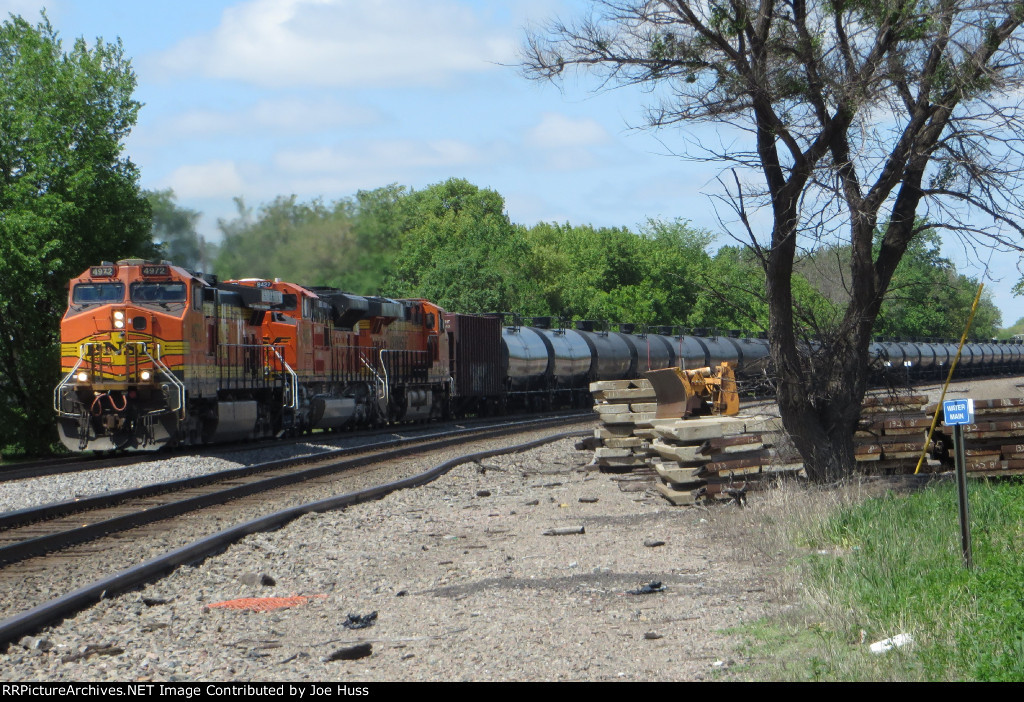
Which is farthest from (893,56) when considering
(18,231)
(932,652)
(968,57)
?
(18,231)

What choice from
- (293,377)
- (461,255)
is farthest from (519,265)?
(293,377)

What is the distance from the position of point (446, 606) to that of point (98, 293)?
14.3m

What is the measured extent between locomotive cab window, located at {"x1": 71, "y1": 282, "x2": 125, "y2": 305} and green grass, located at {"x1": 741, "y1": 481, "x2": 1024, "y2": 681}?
14.6m

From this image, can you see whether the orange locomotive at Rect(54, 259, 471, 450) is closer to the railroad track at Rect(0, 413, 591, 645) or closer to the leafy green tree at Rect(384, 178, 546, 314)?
the railroad track at Rect(0, 413, 591, 645)

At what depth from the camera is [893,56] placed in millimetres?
10047

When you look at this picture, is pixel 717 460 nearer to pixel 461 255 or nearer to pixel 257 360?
pixel 257 360

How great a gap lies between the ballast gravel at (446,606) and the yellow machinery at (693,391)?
2815 millimetres

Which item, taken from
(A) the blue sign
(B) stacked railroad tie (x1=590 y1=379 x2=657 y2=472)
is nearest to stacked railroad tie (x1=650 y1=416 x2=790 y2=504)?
(B) stacked railroad tie (x1=590 y1=379 x2=657 y2=472)

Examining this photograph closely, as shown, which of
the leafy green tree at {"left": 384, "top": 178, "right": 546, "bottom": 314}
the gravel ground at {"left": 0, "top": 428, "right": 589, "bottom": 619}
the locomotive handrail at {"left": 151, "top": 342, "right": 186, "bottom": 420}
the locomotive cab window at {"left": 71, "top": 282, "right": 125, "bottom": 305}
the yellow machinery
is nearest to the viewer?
the gravel ground at {"left": 0, "top": 428, "right": 589, "bottom": 619}

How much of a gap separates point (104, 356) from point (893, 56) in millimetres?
14334

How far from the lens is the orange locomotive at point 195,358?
18.4 metres

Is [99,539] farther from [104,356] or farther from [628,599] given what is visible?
[104,356]

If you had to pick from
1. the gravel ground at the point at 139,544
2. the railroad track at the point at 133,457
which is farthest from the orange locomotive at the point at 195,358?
the gravel ground at the point at 139,544

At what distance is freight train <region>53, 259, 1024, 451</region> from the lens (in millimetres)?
18453
